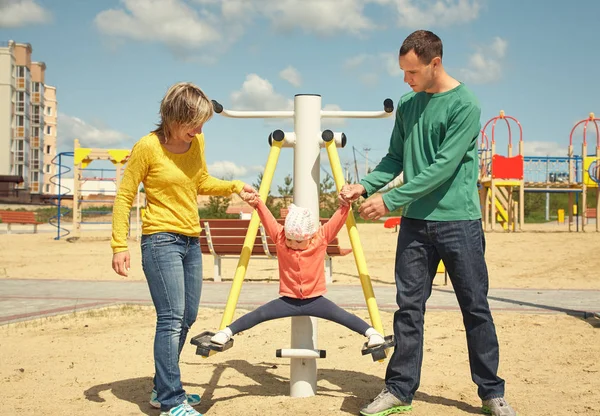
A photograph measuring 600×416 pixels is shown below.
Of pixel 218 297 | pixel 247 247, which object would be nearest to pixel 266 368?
pixel 247 247

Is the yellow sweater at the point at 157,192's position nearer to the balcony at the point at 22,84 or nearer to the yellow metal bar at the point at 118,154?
the yellow metal bar at the point at 118,154

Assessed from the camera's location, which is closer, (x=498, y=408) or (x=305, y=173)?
(x=498, y=408)

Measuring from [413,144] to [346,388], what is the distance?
1.56 meters

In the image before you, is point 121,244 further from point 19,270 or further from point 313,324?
point 19,270

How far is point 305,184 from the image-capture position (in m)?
3.75

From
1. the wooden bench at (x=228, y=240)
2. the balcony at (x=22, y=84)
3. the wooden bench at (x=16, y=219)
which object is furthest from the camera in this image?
the balcony at (x=22, y=84)

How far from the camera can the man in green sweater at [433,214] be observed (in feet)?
10.9

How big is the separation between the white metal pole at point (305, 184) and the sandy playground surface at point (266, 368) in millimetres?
112

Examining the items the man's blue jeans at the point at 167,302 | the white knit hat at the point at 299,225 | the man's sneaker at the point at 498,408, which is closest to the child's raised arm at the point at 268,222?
the white knit hat at the point at 299,225

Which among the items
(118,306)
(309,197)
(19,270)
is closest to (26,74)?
(19,270)

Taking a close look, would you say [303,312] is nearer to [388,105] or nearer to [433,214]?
[433,214]

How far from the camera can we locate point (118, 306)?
731 centimetres

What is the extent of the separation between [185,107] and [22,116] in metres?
63.2

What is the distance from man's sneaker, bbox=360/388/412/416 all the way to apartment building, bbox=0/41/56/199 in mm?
56799
